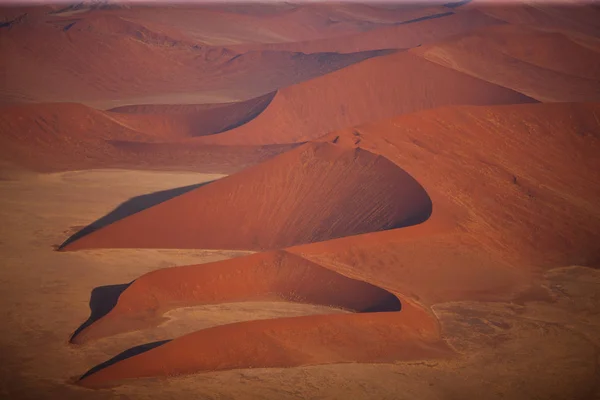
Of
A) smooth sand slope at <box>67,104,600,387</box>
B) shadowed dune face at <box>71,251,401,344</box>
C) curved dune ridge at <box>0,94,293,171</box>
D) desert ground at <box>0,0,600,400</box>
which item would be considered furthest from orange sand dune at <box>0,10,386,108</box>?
shadowed dune face at <box>71,251,401,344</box>

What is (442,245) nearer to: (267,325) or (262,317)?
(262,317)

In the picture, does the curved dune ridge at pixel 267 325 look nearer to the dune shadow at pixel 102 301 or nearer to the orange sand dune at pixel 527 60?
the dune shadow at pixel 102 301

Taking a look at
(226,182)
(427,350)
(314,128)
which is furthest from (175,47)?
(427,350)

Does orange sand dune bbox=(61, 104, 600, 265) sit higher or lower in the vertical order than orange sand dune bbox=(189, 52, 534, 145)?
lower

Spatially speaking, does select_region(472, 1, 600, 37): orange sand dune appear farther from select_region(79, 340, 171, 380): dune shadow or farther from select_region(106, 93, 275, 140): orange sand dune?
select_region(79, 340, 171, 380): dune shadow

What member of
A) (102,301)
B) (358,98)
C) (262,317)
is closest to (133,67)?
(358,98)

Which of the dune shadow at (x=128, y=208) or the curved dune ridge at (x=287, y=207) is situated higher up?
the curved dune ridge at (x=287, y=207)

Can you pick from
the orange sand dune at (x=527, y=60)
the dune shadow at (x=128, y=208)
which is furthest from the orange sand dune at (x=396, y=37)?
the dune shadow at (x=128, y=208)
